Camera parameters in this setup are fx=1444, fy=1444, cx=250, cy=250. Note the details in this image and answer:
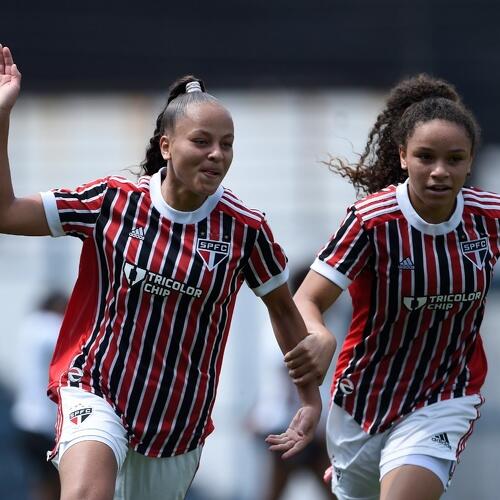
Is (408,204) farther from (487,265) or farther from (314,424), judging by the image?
(314,424)

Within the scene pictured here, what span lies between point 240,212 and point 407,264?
0.65m

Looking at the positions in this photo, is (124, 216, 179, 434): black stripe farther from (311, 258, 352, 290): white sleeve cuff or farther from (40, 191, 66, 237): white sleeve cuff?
(311, 258, 352, 290): white sleeve cuff

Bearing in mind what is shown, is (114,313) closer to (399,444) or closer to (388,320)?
(388,320)

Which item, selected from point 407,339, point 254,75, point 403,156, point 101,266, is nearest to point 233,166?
point 254,75

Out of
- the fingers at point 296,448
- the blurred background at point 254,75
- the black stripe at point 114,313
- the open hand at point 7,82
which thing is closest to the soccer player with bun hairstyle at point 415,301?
the fingers at point 296,448

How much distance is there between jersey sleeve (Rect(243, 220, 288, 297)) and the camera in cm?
A: 513

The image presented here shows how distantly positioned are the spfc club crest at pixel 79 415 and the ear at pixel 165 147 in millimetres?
940

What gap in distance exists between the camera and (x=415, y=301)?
17.3 feet

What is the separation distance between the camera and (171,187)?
510 centimetres

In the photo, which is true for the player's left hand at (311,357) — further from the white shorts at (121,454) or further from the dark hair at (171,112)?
the dark hair at (171,112)

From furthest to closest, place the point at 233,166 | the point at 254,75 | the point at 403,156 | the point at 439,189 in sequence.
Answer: the point at 254,75, the point at 233,166, the point at 403,156, the point at 439,189

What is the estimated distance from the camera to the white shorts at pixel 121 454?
485cm

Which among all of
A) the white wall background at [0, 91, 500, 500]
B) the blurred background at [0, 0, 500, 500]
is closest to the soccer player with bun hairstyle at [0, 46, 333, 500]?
the white wall background at [0, 91, 500, 500]

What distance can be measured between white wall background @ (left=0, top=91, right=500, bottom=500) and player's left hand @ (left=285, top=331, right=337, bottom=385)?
5271 millimetres
